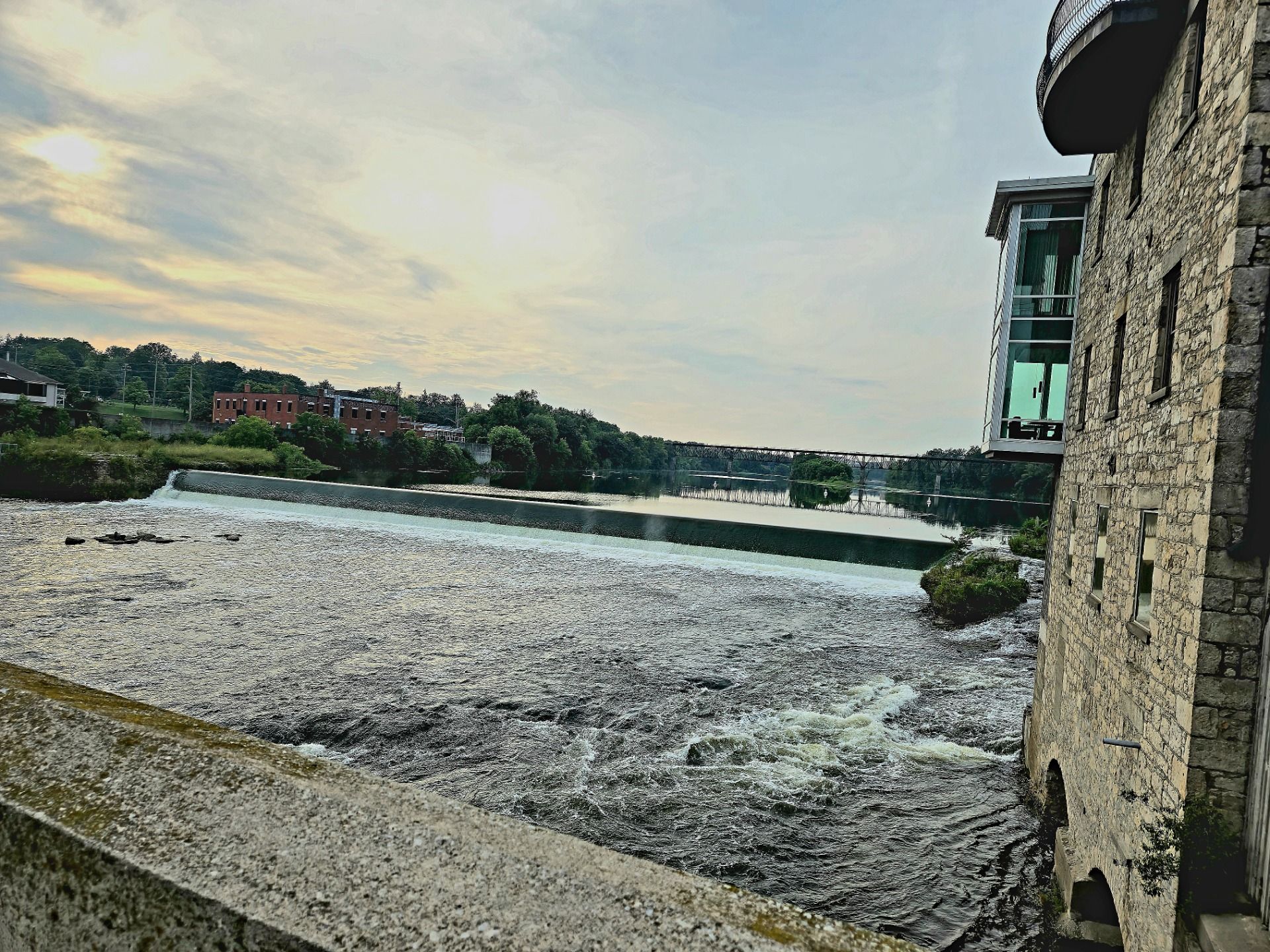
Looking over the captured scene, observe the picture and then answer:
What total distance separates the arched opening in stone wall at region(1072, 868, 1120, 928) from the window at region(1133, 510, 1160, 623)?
205cm

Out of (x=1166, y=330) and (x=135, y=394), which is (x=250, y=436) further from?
(x=1166, y=330)

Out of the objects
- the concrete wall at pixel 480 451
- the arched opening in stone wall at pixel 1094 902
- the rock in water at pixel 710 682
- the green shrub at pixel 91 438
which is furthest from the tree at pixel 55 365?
the arched opening in stone wall at pixel 1094 902

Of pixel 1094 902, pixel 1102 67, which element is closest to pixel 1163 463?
pixel 1094 902

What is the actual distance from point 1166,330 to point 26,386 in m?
70.0

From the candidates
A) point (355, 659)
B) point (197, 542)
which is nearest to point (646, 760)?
point (355, 659)

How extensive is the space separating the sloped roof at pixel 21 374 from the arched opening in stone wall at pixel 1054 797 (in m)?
68.1

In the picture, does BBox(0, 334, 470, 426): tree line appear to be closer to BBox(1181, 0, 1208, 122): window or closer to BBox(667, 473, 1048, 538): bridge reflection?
BBox(667, 473, 1048, 538): bridge reflection

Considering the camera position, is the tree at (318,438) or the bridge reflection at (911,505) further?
the tree at (318,438)

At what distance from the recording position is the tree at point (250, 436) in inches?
2106

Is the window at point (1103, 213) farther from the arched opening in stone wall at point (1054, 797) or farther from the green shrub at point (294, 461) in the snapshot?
the green shrub at point (294, 461)

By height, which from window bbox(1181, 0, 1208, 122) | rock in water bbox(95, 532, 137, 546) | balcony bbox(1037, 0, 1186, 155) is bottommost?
rock in water bbox(95, 532, 137, 546)

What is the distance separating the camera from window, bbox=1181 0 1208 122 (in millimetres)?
5180

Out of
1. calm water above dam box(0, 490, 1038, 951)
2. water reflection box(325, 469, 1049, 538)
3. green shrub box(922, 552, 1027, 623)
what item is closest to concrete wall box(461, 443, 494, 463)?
water reflection box(325, 469, 1049, 538)

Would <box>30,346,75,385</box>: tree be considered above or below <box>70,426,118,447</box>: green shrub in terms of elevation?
above
